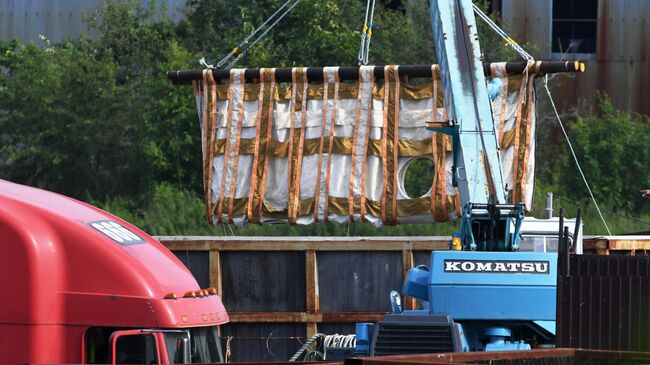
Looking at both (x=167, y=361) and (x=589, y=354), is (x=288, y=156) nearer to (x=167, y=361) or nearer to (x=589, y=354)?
(x=167, y=361)

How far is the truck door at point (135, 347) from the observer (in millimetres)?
10250

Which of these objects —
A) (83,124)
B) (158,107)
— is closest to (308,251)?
(158,107)

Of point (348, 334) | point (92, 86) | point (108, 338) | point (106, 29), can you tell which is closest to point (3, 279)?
point (108, 338)

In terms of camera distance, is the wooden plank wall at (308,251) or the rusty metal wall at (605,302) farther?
the wooden plank wall at (308,251)

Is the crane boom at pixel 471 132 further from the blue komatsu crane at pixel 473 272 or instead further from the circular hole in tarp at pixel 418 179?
the circular hole in tarp at pixel 418 179

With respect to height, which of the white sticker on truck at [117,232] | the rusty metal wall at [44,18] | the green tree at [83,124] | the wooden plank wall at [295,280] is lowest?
the wooden plank wall at [295,280]

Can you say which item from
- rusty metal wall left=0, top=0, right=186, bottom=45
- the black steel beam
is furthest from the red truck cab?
rusty metal wall left=0, top=0, right=186, bottom=45

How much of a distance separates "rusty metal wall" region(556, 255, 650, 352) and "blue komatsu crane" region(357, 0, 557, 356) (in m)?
1.14

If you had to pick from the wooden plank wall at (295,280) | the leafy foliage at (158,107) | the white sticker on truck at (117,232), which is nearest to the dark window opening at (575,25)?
the leafy foliage at (158,107)

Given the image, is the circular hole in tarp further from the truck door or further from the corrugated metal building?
the truck door

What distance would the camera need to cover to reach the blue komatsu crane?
12.6m

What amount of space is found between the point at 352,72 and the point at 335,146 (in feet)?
4.65

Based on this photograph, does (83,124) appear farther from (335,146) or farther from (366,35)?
(366,35)

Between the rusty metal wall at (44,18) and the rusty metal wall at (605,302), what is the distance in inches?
1201
